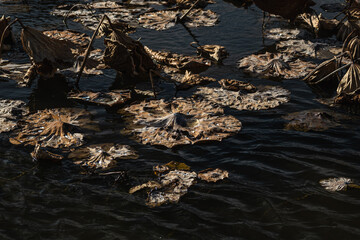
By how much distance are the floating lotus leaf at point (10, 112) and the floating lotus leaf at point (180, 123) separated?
41.7 inches

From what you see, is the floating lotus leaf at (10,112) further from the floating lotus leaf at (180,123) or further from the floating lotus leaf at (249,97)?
the floating lotus leaf at (249,97)

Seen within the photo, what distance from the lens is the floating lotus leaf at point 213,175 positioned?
10.3 feet

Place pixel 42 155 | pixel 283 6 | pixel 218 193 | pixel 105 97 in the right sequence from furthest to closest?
pixel 283 6, pixel 105 97, pixel 42 155, pixel 218 193

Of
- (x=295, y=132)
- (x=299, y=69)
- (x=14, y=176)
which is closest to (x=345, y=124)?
Result: (x=295, y=132)

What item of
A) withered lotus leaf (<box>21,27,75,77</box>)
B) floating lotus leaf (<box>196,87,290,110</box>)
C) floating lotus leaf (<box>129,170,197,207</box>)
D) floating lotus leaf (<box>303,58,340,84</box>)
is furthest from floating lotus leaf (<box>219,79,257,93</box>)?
withered lotus leaf (<box>21,27,75,77</box>)

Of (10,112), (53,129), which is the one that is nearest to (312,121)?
(53,129)

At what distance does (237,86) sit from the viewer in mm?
4473

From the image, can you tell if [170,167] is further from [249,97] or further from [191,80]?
[191,80]

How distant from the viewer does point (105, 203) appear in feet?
9.50

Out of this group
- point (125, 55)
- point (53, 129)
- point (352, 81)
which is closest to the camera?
point (53, 129)

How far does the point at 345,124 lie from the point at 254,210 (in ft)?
5.04

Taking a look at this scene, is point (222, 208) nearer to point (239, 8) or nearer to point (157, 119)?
point (157, 119)

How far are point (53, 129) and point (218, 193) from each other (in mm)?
1641

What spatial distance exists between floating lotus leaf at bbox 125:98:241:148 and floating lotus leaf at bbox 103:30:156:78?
0.72m
